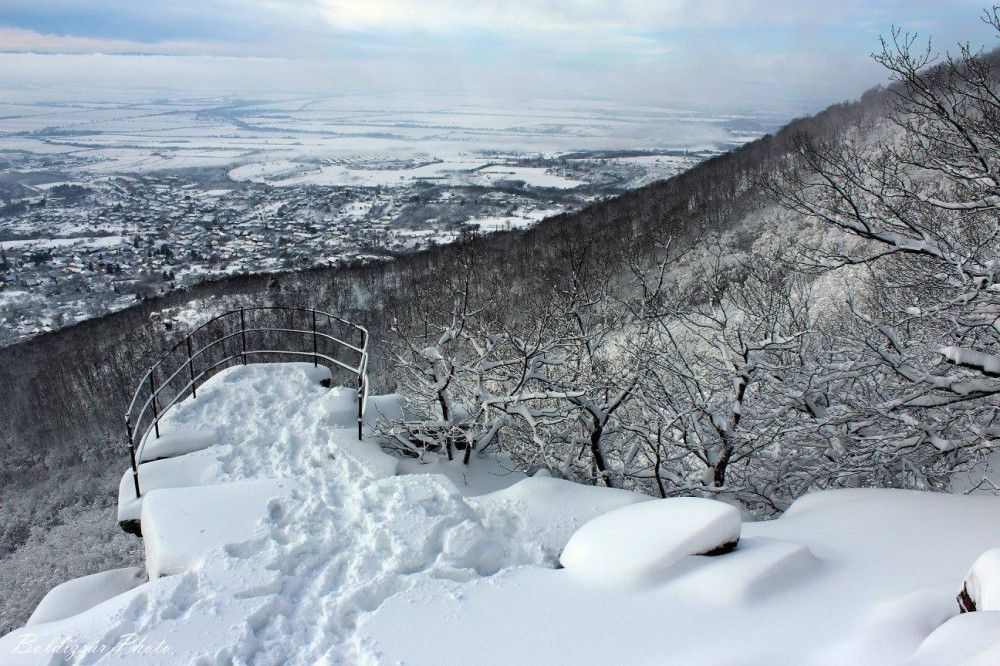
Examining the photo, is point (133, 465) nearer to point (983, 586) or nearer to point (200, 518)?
point (200, 518)

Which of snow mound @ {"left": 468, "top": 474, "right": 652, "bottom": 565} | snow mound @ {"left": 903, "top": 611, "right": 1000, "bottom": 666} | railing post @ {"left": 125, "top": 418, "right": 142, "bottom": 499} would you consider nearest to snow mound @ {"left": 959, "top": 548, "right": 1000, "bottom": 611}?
snow mound @ {"left": 903, "top": 611, "right": 1000, "bottom": 666}

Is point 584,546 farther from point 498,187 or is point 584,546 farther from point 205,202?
point 205,202

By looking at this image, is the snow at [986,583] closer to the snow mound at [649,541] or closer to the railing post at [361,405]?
the snow mound at [649,541]

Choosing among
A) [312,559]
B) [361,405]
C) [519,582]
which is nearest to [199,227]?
[361,405]

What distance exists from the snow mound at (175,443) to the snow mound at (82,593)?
1.53 metres

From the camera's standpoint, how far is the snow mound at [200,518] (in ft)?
17.2

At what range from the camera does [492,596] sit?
184 inches

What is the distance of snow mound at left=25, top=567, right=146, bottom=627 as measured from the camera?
5793 mm

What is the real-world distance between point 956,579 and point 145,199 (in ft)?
504

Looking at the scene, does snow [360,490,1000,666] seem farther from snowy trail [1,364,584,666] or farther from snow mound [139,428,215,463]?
snow mound [139,428,215,463]

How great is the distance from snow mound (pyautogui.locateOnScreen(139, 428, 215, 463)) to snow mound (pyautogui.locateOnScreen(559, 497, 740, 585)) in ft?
17.7

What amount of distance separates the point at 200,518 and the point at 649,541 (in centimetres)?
421

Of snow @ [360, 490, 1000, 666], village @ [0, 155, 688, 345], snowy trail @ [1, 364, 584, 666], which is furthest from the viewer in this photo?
village @ [0, 155, 688, 345]

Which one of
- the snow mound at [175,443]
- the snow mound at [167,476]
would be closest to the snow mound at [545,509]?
the snow mound at [167,476]
